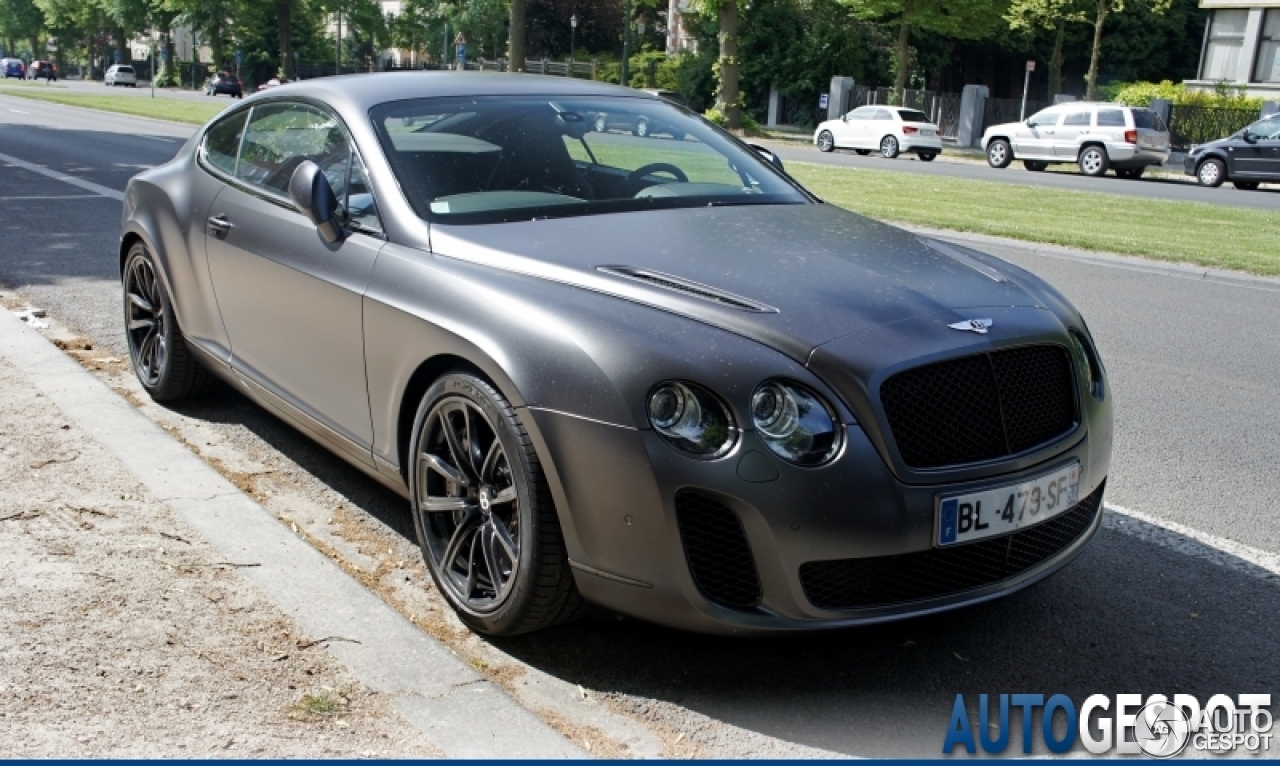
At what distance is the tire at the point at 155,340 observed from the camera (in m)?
5.78

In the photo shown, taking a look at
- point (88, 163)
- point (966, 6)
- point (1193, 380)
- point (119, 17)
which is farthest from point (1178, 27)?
point (119, 17)

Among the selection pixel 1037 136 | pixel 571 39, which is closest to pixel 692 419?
pixel 1037 136

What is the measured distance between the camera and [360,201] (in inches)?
172

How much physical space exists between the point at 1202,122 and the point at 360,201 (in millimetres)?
41090

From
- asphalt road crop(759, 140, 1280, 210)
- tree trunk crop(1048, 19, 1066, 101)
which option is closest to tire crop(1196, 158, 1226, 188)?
asphalt road crop(759, 140, 1280, 210)

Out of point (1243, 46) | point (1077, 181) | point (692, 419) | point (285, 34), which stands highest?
point (1243, 46)

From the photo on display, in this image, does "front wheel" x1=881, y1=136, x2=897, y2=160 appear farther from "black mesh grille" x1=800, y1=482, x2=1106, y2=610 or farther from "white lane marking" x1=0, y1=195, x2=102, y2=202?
"black mesh grille" x1=800, y1=482, x2=1106, y2=610

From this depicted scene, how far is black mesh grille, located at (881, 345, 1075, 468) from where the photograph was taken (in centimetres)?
323

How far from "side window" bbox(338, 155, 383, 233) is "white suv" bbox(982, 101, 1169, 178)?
1139 inches

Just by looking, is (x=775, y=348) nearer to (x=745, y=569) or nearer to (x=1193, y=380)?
(x=745, y=569)

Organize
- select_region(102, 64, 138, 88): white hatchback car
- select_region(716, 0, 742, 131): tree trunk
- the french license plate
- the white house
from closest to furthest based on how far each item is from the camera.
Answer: the french license plate < select_region(716, 0, 742, 131): tree trunk < the white house < select_region(102, 64, 138, 88): white hatchback car

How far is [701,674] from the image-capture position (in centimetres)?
349

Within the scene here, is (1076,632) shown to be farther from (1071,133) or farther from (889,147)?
(889,147)

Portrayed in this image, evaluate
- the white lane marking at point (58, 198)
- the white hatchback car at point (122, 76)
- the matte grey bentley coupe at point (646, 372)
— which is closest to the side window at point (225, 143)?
the matte grey bentley coupe at point (646, 372)
